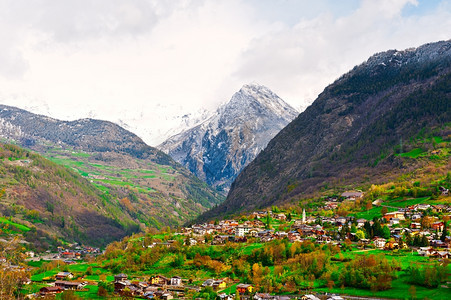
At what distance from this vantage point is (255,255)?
114 m

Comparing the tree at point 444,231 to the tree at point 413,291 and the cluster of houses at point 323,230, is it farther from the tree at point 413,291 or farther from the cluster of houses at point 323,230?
the tree at point 413,291

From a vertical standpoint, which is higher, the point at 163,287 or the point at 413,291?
the point at 413,291

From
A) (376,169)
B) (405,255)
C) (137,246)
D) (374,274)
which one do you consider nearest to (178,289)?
(374,274)

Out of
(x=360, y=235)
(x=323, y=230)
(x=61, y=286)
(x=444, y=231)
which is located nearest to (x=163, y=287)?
(x=61, y=286)

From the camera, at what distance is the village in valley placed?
9300cm

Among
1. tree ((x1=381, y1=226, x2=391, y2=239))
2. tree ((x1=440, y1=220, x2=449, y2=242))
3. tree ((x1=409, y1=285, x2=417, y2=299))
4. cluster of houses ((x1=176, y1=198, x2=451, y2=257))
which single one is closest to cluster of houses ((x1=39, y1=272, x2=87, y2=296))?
cluster of houses ((x1=176, y1=198, x2=451, y2=257))

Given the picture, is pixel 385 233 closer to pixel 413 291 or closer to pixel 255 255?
pixel 255 255

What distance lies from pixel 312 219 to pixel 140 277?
58.8 meters

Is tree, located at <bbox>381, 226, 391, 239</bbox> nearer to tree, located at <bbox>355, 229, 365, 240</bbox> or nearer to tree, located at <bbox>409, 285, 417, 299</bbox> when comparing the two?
tree, located at <bbox>355, 229, 365, 240</bbox>

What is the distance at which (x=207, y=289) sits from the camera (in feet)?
301

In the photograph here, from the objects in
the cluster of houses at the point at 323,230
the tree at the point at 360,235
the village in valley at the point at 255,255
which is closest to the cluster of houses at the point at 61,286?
the village in valley at the point at 255,255

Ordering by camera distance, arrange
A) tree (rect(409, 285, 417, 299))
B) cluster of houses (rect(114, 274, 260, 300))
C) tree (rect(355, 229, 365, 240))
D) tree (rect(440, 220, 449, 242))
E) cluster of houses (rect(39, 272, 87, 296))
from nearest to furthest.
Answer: tree (rect(409, 285, 417, 299)) < cluster of houses (rect(114, 274, 260, 300)) < cluster of houses (rect(39, 272, 87, 296)) < tree (rect(440, 220, 449, 242)) < tree (rect(355, 229, 365, 240))

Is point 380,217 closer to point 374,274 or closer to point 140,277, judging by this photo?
point 374,274

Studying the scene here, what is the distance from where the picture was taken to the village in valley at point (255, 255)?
9300 centimetres
